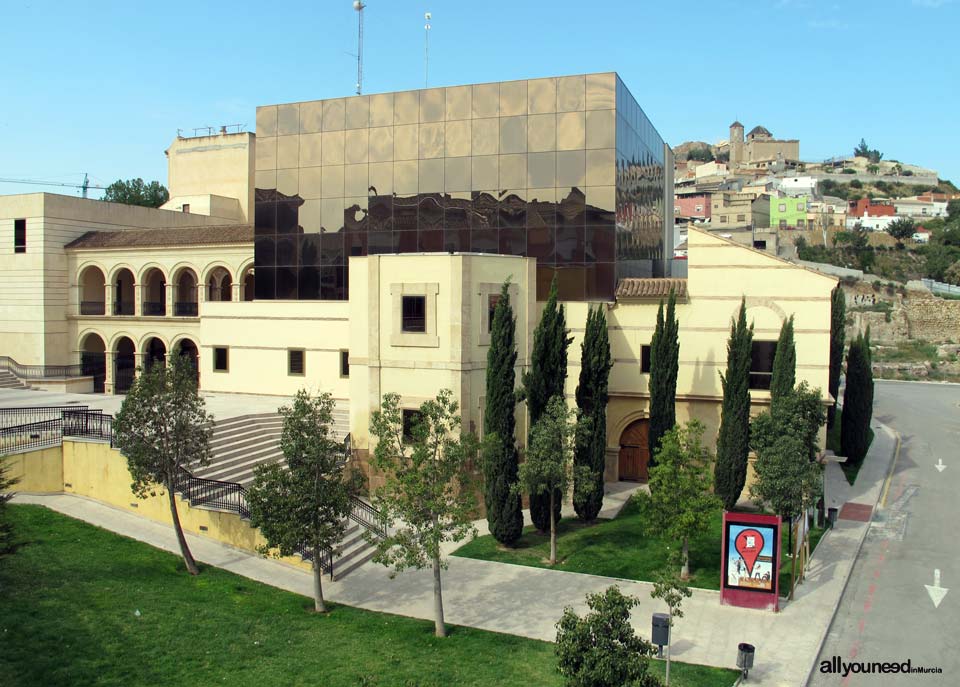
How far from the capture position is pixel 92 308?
40625mm

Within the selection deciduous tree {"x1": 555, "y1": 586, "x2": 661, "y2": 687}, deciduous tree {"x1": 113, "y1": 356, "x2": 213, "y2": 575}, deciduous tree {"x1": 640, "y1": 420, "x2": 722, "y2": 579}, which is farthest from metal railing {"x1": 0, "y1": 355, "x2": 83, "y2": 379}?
deciduous tree {"x1": 555, "y1": 586, "x2": 661, "y2": 687}

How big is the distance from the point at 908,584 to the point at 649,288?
13.1 m

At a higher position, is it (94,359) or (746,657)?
(94,359)

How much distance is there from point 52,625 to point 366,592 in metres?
6.94

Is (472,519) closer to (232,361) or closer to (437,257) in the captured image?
(437,257)

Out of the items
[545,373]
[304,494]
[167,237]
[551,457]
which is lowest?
[304,494]

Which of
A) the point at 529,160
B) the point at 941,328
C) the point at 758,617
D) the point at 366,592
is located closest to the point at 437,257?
Result: the point at 529,160

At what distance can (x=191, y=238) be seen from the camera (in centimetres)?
3769

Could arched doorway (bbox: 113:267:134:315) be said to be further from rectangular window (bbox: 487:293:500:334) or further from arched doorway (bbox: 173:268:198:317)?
rectangular window (bbox: 487:293:500:334)

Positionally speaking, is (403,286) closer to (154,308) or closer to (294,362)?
(294,362)

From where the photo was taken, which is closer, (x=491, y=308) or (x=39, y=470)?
(x=39, y=470)

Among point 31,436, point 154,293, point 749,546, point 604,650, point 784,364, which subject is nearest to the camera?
point 604,650

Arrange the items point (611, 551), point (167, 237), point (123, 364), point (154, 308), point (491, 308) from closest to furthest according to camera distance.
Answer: point (611, 551) < point (491, 308) < point (167, 237) < point (154, 308) < point (123, 364)

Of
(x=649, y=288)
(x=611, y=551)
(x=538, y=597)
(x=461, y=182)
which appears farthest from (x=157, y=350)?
(x=538, y=597)
